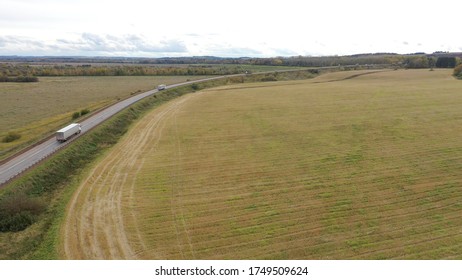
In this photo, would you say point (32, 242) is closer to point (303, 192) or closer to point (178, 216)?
point (178, 216)

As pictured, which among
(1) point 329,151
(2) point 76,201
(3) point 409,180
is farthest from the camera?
(1) point 329,151

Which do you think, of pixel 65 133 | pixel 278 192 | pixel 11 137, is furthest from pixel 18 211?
pixel 11 137

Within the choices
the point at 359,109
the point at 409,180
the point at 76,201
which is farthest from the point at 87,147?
the point at 359,109

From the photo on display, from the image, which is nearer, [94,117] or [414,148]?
[414,148]

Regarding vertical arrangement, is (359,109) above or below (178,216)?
above

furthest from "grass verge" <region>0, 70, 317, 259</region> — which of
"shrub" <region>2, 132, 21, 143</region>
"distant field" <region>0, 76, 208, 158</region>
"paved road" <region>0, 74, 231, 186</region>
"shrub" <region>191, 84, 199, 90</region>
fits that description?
"shrub" <region>191, 84, 199, 90</region>

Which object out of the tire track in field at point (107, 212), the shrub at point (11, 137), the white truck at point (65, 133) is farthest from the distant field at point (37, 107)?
the tire track in field at point (107, 212)

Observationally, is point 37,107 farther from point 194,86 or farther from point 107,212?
point 107,212

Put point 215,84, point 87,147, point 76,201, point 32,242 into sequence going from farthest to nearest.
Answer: point 215,84
point 87,147
point 76,201
point 32,242
